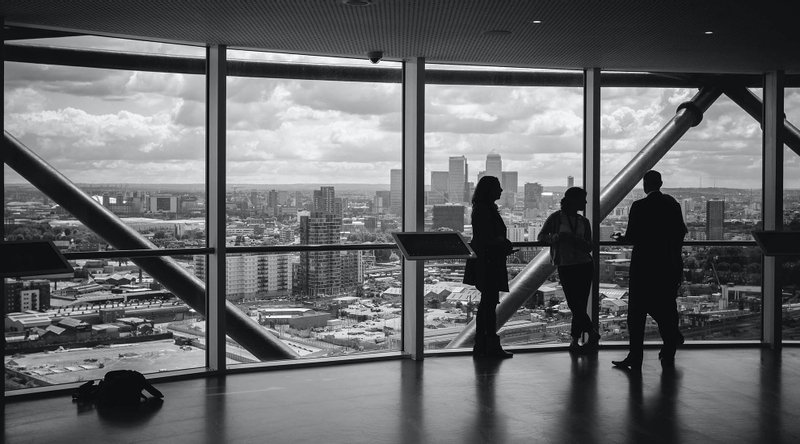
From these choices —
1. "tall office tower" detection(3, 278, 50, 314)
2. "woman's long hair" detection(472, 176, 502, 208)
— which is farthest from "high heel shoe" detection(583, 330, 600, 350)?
"tall office tower" detection(3, 278, 50, 314)

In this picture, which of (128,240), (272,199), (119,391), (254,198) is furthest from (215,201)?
(119,391)

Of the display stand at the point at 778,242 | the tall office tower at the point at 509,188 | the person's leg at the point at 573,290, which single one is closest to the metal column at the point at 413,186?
the tall office tower at the point at 509,188

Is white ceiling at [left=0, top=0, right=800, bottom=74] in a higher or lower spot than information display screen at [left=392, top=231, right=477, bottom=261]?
higher

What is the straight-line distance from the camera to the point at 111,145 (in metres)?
6.91

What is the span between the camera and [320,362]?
7.58 m

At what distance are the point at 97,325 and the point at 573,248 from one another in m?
4.77

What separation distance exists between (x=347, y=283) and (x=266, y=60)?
8.00 feet

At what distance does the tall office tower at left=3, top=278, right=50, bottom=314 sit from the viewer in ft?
20.7

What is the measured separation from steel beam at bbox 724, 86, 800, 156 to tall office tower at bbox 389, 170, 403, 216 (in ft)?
13.7

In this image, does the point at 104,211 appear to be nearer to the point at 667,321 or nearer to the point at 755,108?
the point at 667,321

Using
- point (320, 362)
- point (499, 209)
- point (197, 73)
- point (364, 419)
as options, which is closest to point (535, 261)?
point (499, 209)

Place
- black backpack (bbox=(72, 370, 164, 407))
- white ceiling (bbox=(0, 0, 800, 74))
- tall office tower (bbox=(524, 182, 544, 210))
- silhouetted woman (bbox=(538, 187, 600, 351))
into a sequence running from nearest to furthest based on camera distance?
1. white ceiling (bbox=(0, 0, 800, 74))
2. black backpack (bbox=(72, 370, 164, 407))
3. silhouetted woman (bbox=(538, 187, 600, 351))
4. tall office tower (bbox=(524, 182, 544, 210))

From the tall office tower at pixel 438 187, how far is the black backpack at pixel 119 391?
3469 millimetres

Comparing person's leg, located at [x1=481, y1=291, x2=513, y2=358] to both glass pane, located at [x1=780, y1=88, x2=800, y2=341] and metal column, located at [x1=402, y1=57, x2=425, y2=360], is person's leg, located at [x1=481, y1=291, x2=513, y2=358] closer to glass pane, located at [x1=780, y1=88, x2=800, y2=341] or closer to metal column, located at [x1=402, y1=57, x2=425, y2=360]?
metal column, located at [x1=402, y1=57, x2=425, y2=360]
